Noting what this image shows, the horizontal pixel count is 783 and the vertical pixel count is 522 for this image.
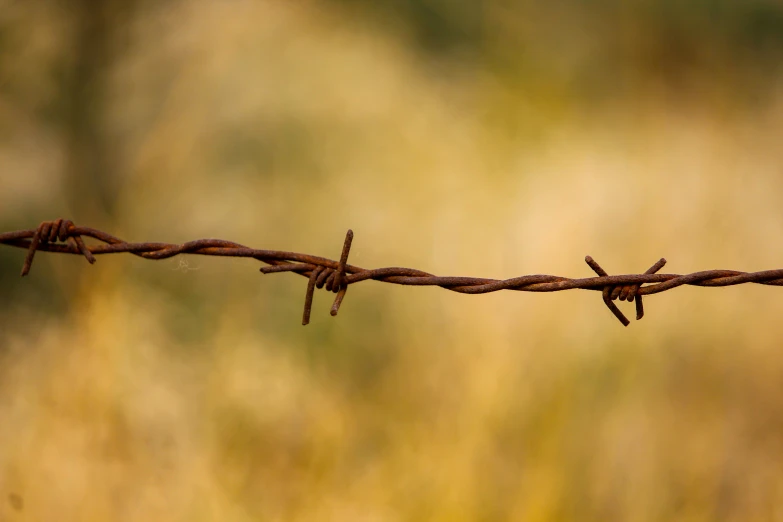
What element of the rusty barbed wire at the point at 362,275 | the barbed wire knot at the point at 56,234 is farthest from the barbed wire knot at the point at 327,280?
the barbed wire knot at the point at 56,234

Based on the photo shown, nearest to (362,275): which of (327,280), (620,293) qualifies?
(327,280)

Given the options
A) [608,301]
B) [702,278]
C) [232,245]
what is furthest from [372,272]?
[702,278]

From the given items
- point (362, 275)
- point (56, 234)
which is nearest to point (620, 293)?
point (362, 275)

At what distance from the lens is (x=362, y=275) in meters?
0.76

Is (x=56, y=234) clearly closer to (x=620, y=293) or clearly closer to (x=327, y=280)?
(x=327, y=280)

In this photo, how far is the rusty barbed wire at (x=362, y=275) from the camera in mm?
742

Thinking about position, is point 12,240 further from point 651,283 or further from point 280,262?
point 651,283

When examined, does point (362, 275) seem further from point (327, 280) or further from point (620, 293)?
point (620, 293)

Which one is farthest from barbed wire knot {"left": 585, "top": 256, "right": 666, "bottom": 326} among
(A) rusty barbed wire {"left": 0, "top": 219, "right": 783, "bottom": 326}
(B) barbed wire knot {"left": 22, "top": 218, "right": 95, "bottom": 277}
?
(B) barbed wire knot {"left": 22, "top": 218, "right": 95, "bottom": 277}

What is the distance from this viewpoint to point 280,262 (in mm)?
788

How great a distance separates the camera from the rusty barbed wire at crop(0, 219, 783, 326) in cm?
74

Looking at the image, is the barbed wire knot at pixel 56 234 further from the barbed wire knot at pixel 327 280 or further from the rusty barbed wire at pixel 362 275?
the barbed wire knot at pixel 327 280

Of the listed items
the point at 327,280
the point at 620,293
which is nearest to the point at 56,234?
the point at 327,280

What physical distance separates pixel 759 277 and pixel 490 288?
31 cm
